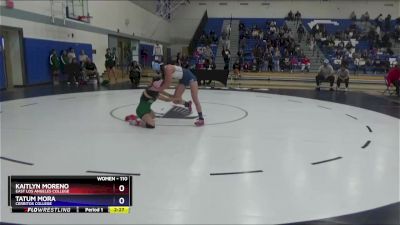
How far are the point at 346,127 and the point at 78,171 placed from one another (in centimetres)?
536

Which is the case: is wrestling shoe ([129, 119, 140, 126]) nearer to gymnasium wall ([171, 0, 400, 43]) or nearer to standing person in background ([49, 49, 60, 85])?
standing person in background ([49, 49, 60, 85])

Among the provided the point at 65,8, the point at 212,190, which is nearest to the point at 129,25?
the point at 65,8

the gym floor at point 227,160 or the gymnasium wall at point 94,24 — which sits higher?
the gymnasium wall at point 94,24

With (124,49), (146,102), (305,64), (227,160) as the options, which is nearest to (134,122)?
(146,102)

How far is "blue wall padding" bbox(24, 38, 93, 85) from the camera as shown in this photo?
47.1 feet

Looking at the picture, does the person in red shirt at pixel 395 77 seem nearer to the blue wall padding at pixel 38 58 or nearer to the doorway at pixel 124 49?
the blue wall padding at pixel 38 58

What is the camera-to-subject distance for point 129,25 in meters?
24.4

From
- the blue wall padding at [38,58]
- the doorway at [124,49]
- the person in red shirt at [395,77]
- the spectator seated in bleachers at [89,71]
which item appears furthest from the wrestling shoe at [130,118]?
the doorway at [124,49]

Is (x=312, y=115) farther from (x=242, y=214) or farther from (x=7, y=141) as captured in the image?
(x=7, y=141)

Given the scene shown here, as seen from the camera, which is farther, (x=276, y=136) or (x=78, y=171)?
(x=276, y=136)

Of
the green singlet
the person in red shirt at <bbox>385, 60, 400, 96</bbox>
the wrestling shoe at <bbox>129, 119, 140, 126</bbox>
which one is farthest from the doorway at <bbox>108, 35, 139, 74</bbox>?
the green singlet
